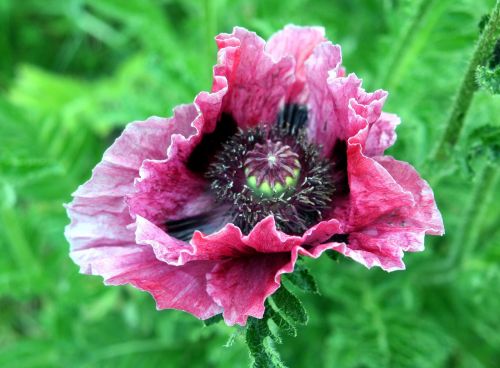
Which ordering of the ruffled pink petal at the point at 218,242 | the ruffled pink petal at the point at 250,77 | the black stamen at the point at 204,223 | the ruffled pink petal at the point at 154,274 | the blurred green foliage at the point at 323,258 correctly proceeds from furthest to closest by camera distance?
the blurred green foliage at the point at 323,258
the black stamen at the point at 204,223
the ruffled pink petal at the point at 250,77
the ruffled pink petal at the point at 154,274
the ruffled pink petal at the point at 218,242

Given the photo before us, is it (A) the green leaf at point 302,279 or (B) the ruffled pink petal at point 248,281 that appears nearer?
(B) the ruffled pink petal at point 248,281

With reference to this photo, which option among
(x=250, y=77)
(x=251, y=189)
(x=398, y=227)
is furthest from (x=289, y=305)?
(x=250, y=77)

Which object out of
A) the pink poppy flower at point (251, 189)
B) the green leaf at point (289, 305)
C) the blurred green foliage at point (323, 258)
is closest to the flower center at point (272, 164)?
the pink poppy flower at point (251, 189)

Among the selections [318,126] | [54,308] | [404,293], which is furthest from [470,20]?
[54,308]

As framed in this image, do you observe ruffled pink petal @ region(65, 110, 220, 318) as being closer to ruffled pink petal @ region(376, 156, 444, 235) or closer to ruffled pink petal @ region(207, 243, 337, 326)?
ruffled pink petal @ region(207, 243, 337, 326)

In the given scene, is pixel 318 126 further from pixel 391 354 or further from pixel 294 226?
pixel 391 354

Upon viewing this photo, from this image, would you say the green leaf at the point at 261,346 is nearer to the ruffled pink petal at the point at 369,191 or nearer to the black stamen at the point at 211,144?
the ruffled pink petal at the point at 369,191

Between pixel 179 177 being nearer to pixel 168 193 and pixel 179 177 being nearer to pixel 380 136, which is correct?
pixel 168 193
